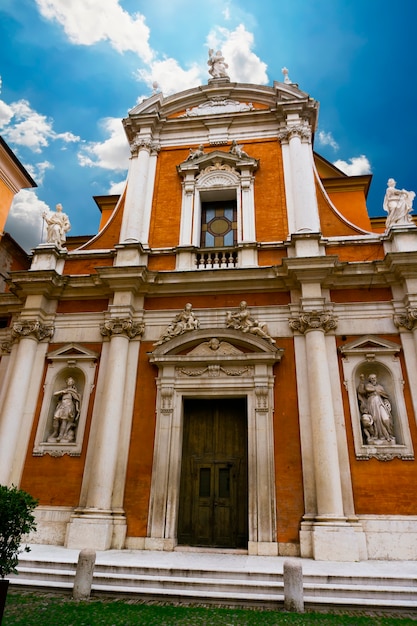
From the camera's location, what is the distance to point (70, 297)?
37.2 ft

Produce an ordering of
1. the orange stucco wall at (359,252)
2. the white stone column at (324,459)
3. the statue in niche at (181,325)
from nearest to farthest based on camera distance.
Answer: the white stone column at (324,459), the statue in niche at (181,325), the orange stucco wall at (359,252)

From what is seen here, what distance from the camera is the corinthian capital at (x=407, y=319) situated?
9.45 meters

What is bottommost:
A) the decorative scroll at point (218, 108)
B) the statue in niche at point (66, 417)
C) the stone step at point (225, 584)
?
the stone step at point (225, 584)

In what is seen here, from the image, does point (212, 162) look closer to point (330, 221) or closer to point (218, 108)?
point (218, 108)

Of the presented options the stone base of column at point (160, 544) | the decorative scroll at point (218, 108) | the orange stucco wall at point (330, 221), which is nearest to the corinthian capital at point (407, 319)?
the orange stucco wall at point (330, 221)

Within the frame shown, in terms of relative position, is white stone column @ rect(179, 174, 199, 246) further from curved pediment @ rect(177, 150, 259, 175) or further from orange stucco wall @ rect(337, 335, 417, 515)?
orange stucco wall @ rect(337, 335, 417, 515)

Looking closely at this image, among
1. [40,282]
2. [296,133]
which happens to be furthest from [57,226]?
[296,133]

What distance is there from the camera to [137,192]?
40.9 ft

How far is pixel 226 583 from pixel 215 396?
436cm

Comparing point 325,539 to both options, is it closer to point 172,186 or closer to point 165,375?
point 165,375

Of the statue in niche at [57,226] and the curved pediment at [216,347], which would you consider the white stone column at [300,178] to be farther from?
the statue in niche at [57,226]

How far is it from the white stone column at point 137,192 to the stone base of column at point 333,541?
8.01 m

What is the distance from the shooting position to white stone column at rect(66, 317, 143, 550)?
8414mm

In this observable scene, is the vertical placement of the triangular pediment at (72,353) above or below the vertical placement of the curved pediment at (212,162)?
below
